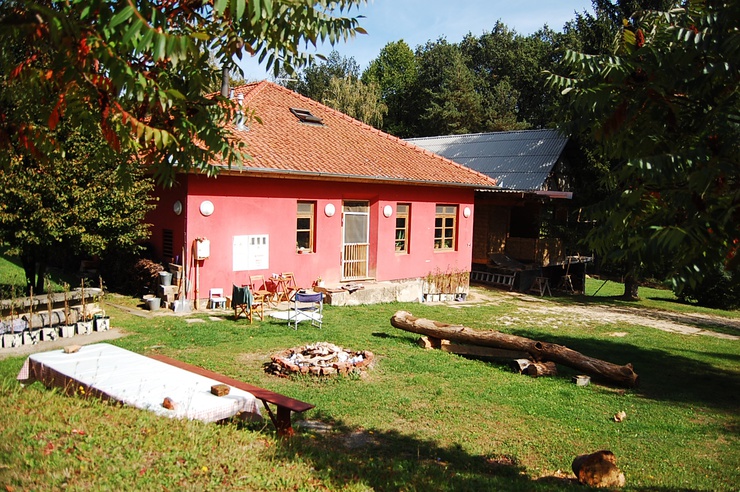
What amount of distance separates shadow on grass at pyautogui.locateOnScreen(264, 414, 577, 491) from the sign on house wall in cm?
773

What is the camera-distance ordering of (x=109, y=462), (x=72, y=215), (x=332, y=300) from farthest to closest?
1. (x=332, y=300)
2. (x=72, y=215)
3. (x=109, y=462)

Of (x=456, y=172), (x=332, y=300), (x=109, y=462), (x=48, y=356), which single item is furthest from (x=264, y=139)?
(x=109, y=462)

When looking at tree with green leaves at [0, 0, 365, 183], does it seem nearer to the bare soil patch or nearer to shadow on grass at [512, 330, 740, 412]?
shadow on grass at [512, 330, 740, 412]

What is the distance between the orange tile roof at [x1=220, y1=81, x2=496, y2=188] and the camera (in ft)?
48.6

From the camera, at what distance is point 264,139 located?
51.4ft

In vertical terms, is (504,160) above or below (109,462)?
above

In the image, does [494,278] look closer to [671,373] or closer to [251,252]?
[251,252]

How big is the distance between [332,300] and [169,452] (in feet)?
35.2

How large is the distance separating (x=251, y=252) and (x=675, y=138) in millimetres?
11346

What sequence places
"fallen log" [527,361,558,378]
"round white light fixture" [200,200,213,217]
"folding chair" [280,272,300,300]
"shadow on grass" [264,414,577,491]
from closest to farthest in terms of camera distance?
"shadow on grass" [264,414,577,491], "fallen log" [527,361,558,378], "round white light fixture" [200,200,213,217], "folding chair" [280,272,300,300]

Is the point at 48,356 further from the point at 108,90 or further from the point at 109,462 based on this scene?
the point at 108,90

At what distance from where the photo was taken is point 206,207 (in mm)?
13375

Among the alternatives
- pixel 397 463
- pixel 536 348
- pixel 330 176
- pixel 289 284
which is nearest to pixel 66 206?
pixel 289 284

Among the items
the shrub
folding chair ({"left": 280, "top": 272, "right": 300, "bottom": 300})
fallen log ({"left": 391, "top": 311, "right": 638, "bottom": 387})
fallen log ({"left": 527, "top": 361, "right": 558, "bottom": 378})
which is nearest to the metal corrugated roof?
the shrub
